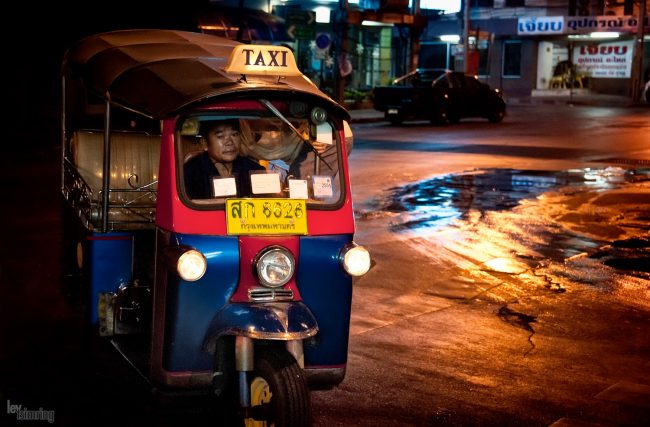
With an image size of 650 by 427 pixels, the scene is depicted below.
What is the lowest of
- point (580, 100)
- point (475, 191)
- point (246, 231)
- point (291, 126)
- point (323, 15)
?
point (475, 191)

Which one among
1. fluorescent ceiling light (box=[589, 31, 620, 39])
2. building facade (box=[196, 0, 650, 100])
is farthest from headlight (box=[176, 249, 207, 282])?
fluorescent ceiling light (box=[589, 31, 620, 39])

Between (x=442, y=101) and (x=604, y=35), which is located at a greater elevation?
(x=604, y=35)

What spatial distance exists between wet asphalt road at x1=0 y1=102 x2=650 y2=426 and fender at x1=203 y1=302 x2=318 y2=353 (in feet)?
2.02

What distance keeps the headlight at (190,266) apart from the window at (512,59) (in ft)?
159

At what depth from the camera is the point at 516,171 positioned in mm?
17172

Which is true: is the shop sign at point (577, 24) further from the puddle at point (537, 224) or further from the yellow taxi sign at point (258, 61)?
the yellow taxi sign at point (258, 61)

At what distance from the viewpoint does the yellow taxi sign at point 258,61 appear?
4910mm

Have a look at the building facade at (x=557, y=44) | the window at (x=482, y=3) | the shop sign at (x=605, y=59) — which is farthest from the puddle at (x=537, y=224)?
the window at (x=482, y=3)

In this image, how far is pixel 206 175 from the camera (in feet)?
16.7

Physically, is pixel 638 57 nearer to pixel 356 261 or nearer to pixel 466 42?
pixel 466 42

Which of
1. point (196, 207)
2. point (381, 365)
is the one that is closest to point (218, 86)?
point (196, 207)

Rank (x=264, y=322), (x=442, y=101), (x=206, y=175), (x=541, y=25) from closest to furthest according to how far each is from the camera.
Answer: (x=264, y=322)
(x=206, y=175)
(x=442, y=101)
(x=541, y=25)

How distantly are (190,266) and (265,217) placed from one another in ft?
1.60

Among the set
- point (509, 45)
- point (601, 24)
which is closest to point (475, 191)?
point (601, 24)
